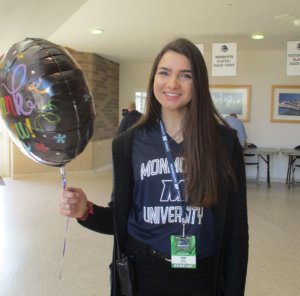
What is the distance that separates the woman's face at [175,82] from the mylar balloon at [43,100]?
0.86 feet

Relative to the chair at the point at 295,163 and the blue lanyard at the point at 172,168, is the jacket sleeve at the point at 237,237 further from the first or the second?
the chair at the point at 295,163

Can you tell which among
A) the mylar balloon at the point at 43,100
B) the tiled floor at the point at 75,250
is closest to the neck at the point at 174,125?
the mylar balloon at the point at 43,100

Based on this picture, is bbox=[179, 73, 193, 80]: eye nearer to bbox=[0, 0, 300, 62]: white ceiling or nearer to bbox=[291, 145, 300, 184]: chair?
bbox=[0, 0, 300, 62]: white ceiling

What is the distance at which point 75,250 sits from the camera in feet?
11.7

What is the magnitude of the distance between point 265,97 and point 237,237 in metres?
7.07

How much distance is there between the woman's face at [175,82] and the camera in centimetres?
119

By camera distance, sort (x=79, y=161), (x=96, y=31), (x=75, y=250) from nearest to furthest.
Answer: (x=75, y=250)
(x=96, y=31)
(x=79, y=161)

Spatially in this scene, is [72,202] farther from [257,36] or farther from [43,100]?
[257,36]

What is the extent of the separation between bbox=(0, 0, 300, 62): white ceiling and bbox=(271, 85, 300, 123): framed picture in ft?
3.27

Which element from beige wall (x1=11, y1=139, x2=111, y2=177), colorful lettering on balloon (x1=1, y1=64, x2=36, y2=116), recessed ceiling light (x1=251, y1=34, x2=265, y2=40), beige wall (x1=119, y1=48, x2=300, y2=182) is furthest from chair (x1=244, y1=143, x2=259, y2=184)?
colorful lettering on balloon (x1=1, y1=64, x2=36, y2=116)

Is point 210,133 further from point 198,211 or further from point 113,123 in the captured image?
point 113,123

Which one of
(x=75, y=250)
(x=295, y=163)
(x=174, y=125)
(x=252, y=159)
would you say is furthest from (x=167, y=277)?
(x=295, y=163)

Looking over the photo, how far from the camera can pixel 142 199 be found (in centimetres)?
124

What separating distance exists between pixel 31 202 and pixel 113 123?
13.8ft
